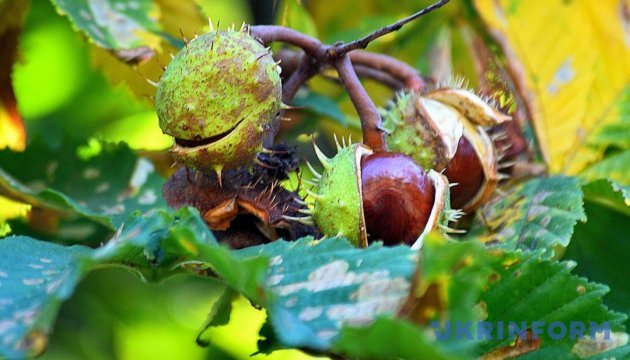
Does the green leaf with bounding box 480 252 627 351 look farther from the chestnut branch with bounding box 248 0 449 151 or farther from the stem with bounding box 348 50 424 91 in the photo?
the stem with bounding box 348 50 424 91

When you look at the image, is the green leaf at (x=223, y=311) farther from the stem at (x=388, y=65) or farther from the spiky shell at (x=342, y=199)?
the stem at (x=388, y=65)

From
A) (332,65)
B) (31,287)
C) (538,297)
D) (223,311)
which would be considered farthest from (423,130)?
(31,287)

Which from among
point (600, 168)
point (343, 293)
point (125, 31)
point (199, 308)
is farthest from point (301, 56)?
point (199, 308)

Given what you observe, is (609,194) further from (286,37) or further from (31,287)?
(31,287)

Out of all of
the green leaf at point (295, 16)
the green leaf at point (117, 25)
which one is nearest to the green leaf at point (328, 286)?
the green leaf at point (117, 25)

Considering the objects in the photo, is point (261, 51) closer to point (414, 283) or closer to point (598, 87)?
point (414, 283)

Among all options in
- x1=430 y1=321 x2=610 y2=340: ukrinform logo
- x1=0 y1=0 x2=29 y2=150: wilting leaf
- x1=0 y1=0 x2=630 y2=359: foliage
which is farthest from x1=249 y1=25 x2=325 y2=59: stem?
x1=0 y1=0 x2=29 y2=150: wilting leaf
